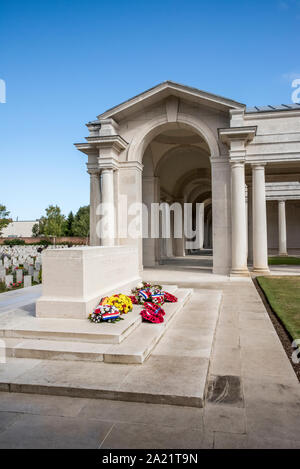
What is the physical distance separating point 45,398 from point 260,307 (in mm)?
6712

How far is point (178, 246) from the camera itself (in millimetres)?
32594

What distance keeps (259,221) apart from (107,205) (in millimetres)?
7719

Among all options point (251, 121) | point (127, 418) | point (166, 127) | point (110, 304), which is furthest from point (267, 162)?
point (127, 418)

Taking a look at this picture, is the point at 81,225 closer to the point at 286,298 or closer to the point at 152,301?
the point at 286,298

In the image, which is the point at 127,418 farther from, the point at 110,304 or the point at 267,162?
the point at 267,162

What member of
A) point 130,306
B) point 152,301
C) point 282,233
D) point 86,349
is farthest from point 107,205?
point 282,233

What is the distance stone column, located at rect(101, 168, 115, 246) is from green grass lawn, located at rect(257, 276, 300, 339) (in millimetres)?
7850

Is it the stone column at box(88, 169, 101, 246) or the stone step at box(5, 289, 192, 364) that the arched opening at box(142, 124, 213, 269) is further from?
the stone step at box(5, 289, 192, 364)

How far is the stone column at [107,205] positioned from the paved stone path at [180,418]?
1301cm

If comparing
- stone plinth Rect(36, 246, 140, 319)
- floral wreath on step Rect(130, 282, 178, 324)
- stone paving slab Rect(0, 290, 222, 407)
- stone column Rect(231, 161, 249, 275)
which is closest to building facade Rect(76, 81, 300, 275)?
stone column Rect(231, 161, 249, 275)

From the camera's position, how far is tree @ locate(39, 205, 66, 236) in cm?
6831

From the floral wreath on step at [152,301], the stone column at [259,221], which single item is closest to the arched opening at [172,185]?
the stone column at [259,221]

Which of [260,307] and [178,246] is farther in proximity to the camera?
[178,246]

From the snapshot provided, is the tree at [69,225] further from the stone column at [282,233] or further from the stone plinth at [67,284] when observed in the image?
the stone plinth at [67,284]
